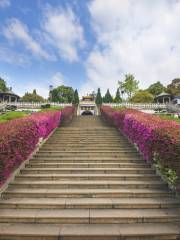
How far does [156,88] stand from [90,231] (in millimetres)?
62593

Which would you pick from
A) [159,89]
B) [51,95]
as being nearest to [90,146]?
[51,95]

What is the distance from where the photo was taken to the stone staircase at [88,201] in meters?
4.68

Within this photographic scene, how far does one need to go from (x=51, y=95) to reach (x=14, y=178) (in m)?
42.4

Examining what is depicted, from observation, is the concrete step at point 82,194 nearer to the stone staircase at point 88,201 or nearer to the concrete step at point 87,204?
the stone staircase at point 88,201

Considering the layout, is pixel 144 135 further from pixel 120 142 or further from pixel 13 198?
pixel 13 198

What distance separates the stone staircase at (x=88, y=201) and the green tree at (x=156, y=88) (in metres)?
56.8

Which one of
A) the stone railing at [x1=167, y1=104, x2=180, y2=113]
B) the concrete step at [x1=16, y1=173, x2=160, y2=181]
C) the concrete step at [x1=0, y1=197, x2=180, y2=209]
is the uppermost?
the stone railing at [x1=167, y1=104, x2=180, y2=113]

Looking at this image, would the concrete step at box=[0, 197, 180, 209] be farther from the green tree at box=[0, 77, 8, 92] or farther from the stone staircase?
the green tree at box=[0, 77, 8, 92]

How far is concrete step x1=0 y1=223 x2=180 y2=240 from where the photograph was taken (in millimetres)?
4523

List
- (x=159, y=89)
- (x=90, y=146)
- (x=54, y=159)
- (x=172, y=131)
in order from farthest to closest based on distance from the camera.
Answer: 1. (x=159, y=89)
2. (x=90, y=146)
3. (x=54, y=159)
4. (x=172, y=131)

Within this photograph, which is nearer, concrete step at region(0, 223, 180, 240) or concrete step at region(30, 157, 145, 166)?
concrete step at region(0, 223, 180, 240)

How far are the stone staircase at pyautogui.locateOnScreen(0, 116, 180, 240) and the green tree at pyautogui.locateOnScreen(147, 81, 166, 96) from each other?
5678cm

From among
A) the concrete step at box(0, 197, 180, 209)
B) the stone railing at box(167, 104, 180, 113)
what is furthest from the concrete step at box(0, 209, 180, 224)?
the stone railing at box(167, 104, 180, 113)

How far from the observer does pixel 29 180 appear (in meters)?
7.10
